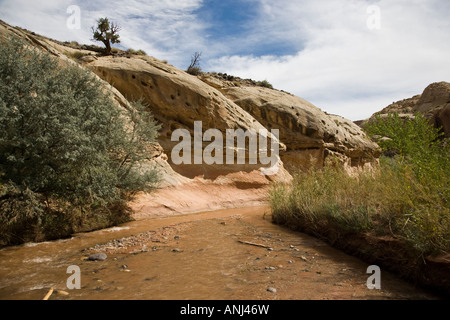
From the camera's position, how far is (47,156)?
5.95 metres

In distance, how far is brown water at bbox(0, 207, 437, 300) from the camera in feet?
10.3

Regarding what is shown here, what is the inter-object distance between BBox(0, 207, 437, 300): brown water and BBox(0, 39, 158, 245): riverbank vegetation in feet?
2.18

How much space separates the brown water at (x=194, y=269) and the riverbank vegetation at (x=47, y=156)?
664 millimetres

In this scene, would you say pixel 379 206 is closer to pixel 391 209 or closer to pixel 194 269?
pixel 391 209

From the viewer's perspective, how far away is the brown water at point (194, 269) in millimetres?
3152

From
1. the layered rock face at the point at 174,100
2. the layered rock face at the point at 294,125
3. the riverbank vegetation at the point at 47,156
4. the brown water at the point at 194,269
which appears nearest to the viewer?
the brown water at the point at 194,269

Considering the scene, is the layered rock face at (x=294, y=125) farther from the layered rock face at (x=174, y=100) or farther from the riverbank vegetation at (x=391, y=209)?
the riverbank vegetation at (x=391, y=209)

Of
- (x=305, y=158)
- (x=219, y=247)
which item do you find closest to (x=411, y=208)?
(x=219, y=247)

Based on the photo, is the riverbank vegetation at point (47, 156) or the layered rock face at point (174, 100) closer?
the riverbank vegetation at point (47, 156)

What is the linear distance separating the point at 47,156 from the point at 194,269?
4373 millimetres

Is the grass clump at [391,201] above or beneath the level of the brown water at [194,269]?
above

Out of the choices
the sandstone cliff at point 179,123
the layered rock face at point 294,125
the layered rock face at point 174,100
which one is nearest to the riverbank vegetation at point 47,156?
the sandstone cliff at point 179,123

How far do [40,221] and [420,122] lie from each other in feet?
32.3
